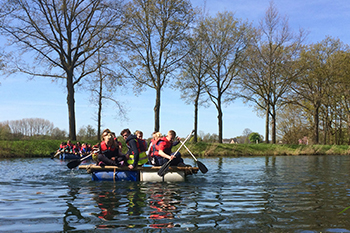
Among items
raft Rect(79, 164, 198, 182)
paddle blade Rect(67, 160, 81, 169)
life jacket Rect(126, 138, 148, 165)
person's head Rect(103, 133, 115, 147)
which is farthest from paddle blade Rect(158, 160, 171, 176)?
paddle blade Rect(67, 160, 81, 169)

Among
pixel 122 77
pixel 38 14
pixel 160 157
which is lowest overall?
pixel 160 157

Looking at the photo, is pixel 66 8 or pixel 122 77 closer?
pixel 66 8

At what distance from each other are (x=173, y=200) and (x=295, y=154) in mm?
24641

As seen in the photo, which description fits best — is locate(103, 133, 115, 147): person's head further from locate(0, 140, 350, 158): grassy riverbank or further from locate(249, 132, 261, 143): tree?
locate(249, 132, 261, 143): tree

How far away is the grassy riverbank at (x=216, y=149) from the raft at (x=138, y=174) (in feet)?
49.6

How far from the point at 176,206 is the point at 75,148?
1897 cm

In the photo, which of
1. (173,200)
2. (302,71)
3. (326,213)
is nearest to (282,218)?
(326,213)

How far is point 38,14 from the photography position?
2675 centimetres

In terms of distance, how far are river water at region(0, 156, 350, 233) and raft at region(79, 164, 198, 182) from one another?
366 mm

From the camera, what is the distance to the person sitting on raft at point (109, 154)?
11.9 m

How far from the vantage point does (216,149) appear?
29.0m

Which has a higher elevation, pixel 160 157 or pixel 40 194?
pixel 160 157

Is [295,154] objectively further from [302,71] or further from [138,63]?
[138,63]

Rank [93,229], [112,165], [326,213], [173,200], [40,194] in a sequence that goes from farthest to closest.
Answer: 1. [112,165]
2. [40,194]
3. [173,200]
4. [326,213]
5. [93,229]
